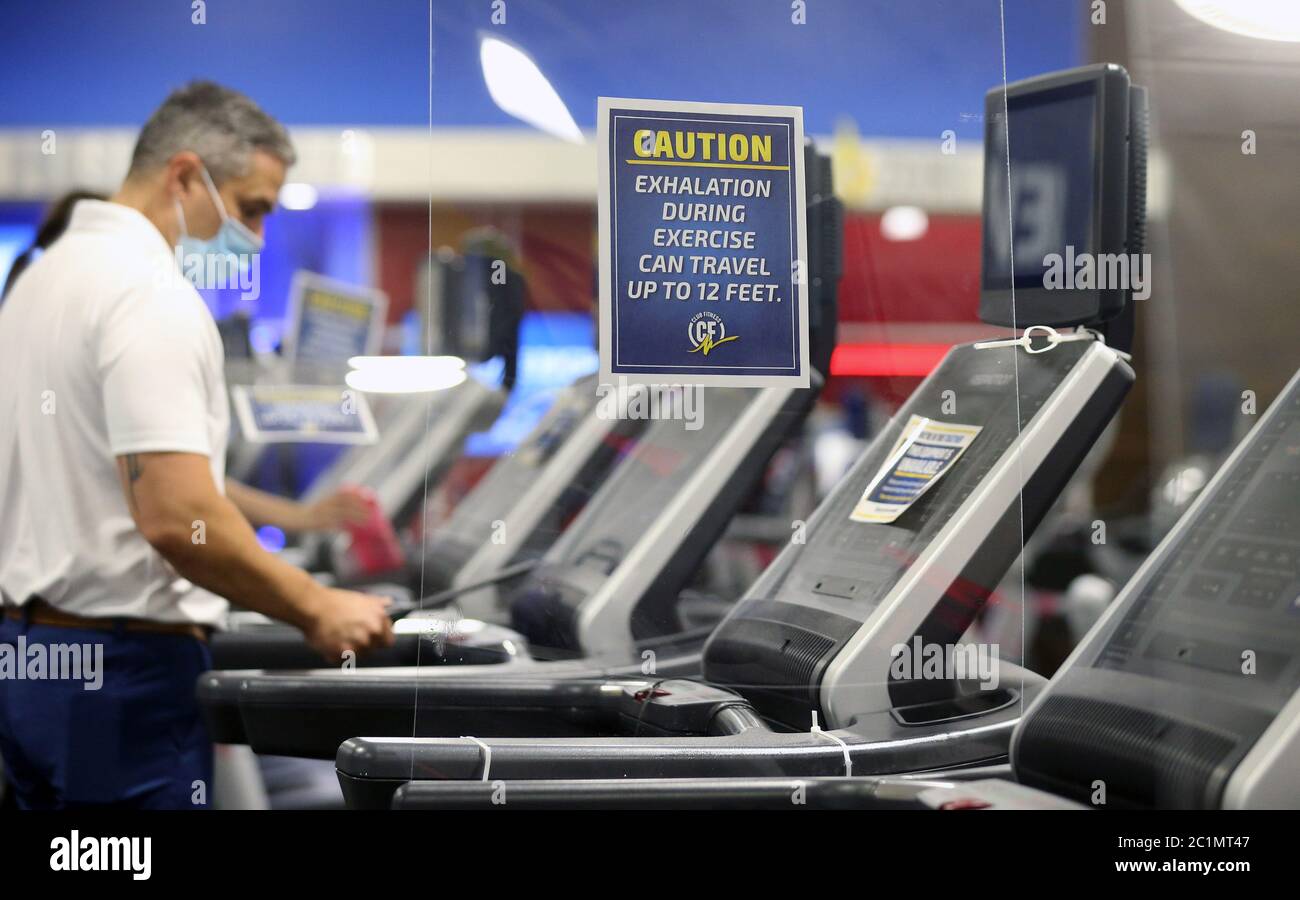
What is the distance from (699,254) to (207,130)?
3.96ft

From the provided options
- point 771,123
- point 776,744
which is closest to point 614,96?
point 771,123

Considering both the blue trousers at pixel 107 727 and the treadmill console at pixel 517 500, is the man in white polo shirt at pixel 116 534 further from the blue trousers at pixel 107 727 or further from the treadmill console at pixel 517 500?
the treadmill console at pixel 517 500

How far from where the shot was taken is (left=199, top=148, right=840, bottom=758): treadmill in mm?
2148

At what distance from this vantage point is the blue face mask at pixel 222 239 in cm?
244

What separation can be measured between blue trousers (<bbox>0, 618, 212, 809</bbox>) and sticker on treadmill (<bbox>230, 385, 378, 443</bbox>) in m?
2.38

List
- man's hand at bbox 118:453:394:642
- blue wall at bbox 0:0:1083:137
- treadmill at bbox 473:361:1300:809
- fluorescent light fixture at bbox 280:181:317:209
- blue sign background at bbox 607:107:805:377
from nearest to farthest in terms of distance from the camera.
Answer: treadmill at bbox 473:361:1300:809, blue sign background at bbox 607:107:805:377, blue wall at bbox 0:0:1083:137, man's hand at bbox 118:453:394:642, fluorescent light fixture at bbox 280:181:317:209

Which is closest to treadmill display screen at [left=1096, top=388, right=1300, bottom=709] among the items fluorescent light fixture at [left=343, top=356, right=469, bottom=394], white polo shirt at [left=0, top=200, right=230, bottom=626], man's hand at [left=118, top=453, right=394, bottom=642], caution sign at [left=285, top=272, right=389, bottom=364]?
man's hand at [left=118, top=453, right=394, bottom=642]

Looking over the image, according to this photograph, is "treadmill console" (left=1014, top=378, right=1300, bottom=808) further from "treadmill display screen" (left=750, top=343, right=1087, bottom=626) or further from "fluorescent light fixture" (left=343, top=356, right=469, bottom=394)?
"fluorescent light fixture" (left=343, top=356, right=469, bottom=394)

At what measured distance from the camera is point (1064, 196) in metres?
1.84

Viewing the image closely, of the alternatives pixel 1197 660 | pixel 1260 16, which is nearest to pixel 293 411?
pixel 1260 16

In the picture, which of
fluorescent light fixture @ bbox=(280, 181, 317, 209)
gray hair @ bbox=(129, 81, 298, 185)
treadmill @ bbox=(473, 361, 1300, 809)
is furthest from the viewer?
fluorescent light fixture @ bbox=(280, 181, 317, 209)

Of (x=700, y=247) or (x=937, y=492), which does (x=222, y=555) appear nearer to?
(x=700, y=247)
